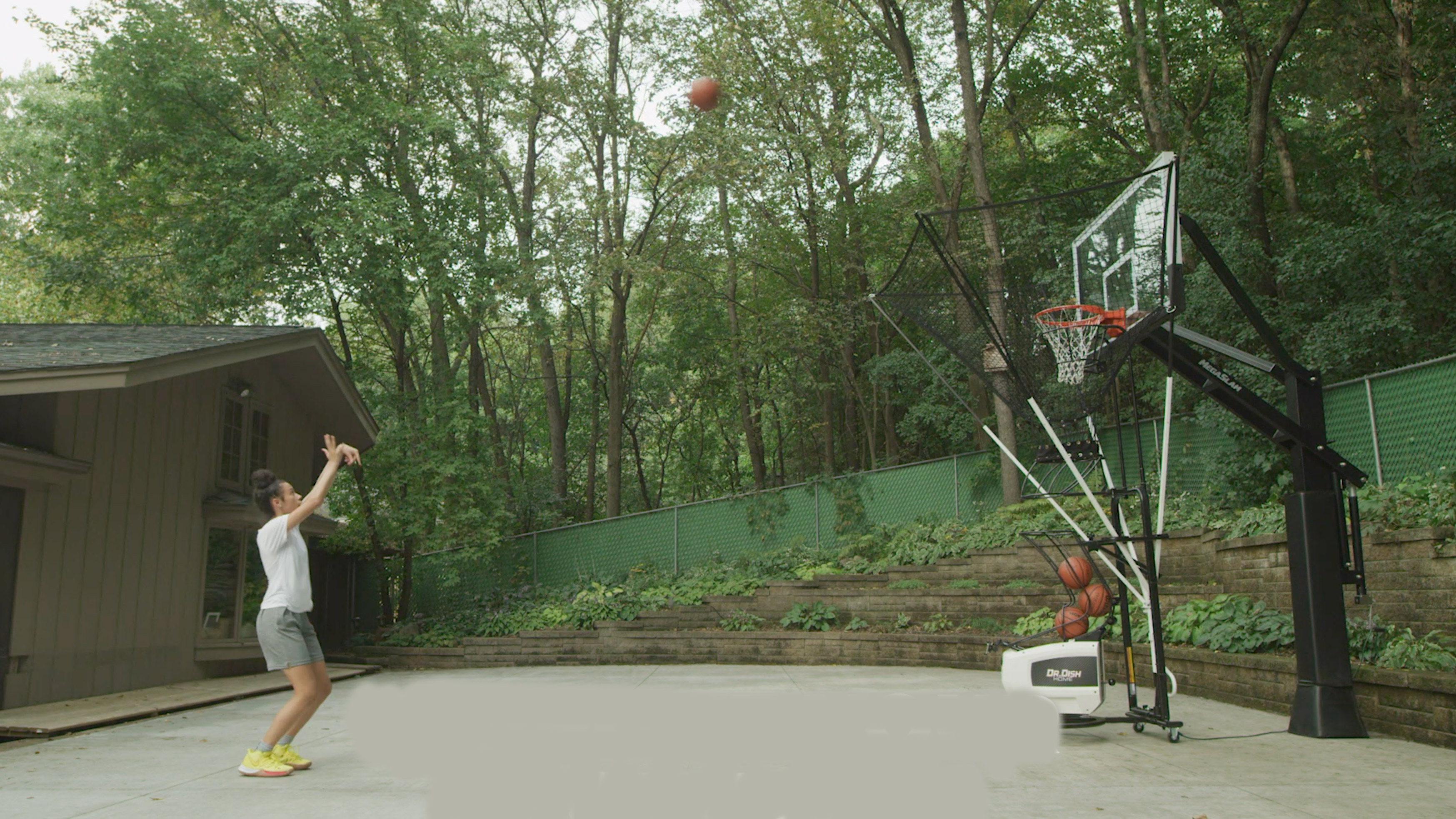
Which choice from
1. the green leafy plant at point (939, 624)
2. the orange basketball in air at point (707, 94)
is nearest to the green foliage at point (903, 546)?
the green leafy plant at point (939, 624)

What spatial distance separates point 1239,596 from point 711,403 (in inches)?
819

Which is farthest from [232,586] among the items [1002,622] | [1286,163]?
[1286,163]

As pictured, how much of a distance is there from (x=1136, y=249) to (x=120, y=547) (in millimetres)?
10053

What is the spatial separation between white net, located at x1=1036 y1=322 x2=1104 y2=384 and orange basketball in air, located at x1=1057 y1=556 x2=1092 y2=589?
4.45 feet

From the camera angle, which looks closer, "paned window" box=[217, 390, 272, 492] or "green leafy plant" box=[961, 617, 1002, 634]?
"green leafy plant" box=[961, 617, 1002, 634]

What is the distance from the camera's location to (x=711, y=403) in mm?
28781

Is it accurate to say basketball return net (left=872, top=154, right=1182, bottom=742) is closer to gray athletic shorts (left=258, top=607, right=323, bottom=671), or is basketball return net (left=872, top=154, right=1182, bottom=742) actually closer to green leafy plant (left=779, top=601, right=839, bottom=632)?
green leafy plant (left=779, top=601, right=839, bottom=632)

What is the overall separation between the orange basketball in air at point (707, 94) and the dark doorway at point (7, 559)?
51.1ft

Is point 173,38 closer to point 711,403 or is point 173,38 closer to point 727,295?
point 727,295

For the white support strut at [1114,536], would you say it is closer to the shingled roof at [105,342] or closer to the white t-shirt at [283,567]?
the white t-shirt at [283,567]

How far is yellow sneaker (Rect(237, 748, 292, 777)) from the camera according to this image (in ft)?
17.1

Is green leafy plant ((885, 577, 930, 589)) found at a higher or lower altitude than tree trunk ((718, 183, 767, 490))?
lower

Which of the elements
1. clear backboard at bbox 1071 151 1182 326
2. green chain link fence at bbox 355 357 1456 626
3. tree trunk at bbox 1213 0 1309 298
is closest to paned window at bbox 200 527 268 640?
green chain link fence at bbox 355 357 1456 626

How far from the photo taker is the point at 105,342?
959cm
